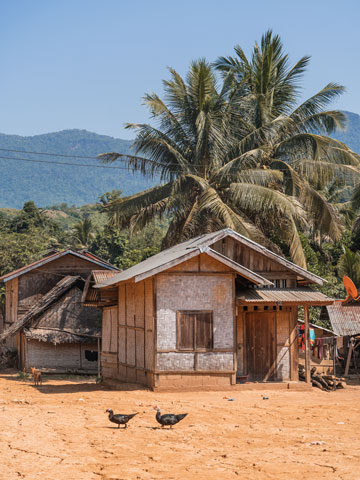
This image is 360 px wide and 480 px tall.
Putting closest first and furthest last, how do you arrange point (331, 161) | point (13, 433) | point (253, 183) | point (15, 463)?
point (15, 463), point (13, 433), point (253, 183), point (331, 161)

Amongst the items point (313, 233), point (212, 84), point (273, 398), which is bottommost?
point (273, 398)

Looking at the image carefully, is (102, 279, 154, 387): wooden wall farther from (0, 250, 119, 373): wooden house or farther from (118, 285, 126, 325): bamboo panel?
(0, 250, 119, 373): wooden house

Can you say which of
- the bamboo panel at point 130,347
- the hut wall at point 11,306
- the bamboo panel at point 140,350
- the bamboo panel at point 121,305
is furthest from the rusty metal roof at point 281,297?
the hut wall at point 11,306

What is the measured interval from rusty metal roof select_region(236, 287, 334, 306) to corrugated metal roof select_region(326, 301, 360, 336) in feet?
15.7

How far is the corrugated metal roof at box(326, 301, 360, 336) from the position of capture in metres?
25.5

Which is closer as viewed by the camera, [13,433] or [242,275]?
[13,433]

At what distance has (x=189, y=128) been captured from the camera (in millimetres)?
28406

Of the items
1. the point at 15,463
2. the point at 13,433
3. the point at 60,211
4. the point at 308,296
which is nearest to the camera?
the point at 15,463

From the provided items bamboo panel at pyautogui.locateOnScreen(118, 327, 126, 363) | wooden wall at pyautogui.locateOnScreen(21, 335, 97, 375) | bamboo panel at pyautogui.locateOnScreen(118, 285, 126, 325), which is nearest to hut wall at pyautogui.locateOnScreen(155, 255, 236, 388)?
bamboo panel at pyautogui.locateOnScreen(118, 327, 126, 363)

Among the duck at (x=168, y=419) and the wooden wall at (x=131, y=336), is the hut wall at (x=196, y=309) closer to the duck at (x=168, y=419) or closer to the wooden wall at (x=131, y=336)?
the wooden wall at (x=131, y=336)

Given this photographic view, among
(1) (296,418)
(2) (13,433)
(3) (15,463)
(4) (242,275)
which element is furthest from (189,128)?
(3) (15,463)

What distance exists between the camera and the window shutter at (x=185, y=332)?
19.7 m

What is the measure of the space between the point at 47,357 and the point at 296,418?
17.2 metres

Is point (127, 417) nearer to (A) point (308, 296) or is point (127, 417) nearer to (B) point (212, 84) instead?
(A) point (308, 296)
